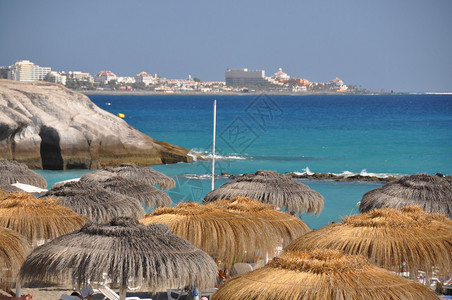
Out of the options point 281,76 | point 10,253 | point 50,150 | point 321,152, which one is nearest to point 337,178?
point 50,150

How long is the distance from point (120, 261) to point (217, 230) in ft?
8.32

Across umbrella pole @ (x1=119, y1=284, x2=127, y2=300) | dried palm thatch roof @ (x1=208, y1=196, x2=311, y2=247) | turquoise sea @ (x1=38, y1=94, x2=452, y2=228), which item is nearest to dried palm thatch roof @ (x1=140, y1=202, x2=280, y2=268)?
dried palm thatch roof @ (x1=208, y1=196, x2=311, y2=247)

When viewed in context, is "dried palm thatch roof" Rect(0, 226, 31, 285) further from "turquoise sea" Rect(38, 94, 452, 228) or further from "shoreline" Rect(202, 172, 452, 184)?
"shoreline" Rect(202, 172, 452, 184)

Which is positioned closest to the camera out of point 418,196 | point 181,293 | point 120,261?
point 120,261

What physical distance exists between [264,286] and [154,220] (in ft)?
13.7

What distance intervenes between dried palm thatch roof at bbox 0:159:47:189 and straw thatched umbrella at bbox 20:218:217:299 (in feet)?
32.2

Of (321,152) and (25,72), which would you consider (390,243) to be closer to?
(321,152)

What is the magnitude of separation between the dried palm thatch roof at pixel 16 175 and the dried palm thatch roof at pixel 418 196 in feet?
27.8

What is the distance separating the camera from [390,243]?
7031 mm

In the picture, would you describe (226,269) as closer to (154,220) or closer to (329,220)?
(154,220)

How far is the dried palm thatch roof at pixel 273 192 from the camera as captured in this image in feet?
42.0

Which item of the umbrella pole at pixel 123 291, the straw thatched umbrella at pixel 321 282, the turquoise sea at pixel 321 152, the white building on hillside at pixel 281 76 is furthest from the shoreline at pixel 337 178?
the white building on hillside at pixel 281 76

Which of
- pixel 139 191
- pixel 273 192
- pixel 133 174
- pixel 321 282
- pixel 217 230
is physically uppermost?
pixel 321 282

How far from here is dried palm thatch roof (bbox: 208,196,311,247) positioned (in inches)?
396
